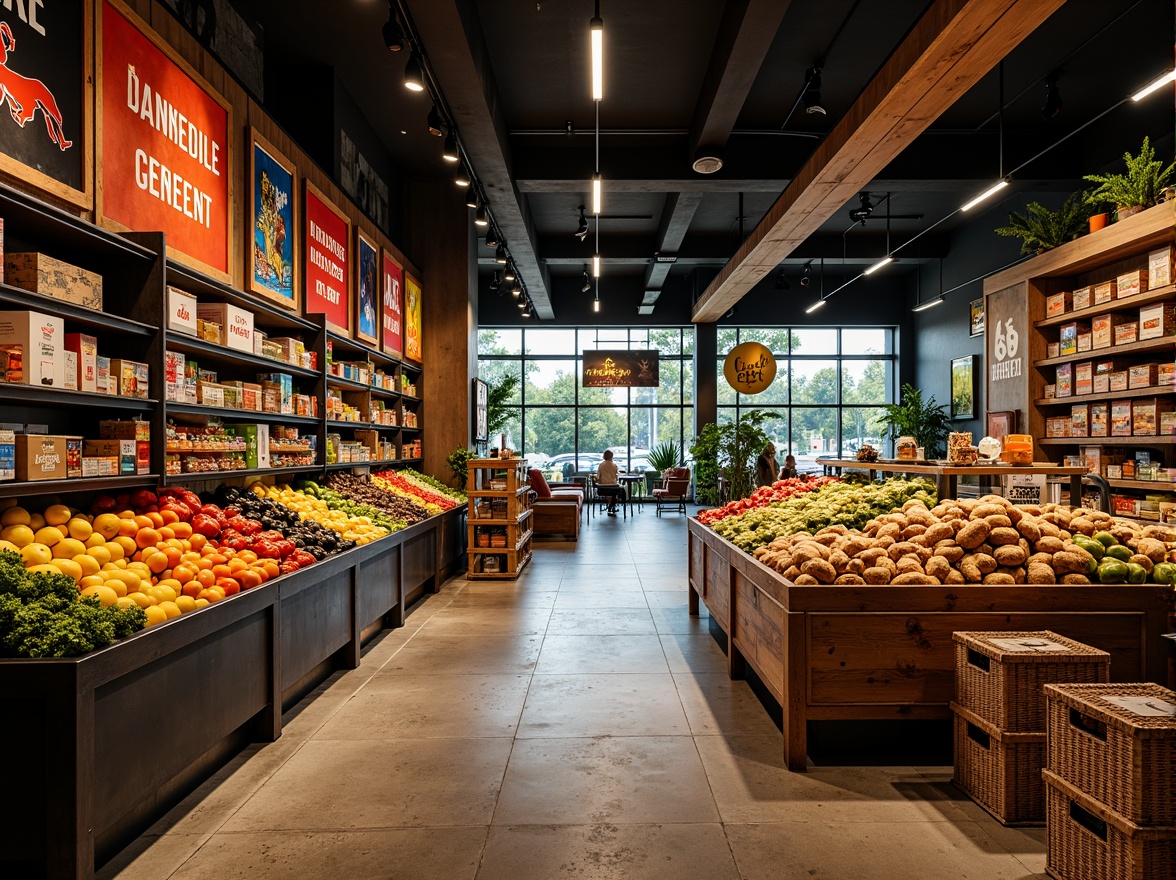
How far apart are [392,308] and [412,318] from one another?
0.72 m

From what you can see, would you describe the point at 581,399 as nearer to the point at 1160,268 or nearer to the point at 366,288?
the point at 366,288

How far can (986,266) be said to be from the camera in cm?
1232

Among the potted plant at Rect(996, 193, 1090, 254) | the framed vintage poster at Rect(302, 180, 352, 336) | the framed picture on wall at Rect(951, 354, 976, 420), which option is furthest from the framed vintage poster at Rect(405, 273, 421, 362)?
the framed picture on wall at Rect(951, 354, 976, 420)

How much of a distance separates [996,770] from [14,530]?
3.88m

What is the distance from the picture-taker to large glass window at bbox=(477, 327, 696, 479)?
16906 millimetres

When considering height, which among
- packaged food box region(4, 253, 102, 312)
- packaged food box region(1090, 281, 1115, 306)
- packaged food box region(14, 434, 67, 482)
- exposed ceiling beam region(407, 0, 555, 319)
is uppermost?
exposed ceiling beam region(407, 0, 555, 319)

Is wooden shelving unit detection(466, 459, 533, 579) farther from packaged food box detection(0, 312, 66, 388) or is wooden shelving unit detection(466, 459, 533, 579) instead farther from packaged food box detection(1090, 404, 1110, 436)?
packaged food box detection(1090, 404, 1110, 436)

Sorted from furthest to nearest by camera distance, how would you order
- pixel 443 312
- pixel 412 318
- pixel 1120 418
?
pixel 443 312 < pixel 412 318 < pixel 1120 418

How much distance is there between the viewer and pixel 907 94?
5.01m

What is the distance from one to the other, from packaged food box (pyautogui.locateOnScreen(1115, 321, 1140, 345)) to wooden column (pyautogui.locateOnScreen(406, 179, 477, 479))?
22.3 feet

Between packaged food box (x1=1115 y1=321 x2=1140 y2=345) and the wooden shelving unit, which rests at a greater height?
packaged food box (x1=1115 y1=321 x2=1140 y2=345)

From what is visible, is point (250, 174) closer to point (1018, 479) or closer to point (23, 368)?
point (23, 368)

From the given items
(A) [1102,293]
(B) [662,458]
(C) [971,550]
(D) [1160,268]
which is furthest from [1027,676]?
(B) [662,458]

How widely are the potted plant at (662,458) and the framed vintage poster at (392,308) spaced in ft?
31.2
